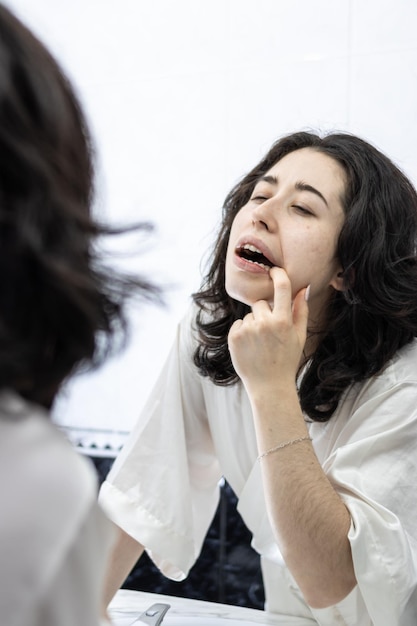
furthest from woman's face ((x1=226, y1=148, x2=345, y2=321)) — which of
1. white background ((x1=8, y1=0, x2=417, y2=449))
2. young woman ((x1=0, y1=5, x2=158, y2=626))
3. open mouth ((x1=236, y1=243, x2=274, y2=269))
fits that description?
young woman ((x1=0, y1=5, x2=158, y2=626))

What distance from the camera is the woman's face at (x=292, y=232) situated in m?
1.14

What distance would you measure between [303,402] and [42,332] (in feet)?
2.65

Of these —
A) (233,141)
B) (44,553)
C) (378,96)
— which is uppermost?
(44,553)

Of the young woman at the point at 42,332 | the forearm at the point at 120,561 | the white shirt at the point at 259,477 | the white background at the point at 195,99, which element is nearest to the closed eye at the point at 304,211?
the white shirt at the point at 259,477

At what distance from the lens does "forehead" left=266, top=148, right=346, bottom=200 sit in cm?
119

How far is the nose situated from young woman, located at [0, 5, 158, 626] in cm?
68

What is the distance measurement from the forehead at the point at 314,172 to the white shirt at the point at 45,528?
85cm

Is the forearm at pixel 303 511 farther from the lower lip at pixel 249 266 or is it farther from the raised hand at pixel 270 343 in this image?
the lower lip at pixel 249 266

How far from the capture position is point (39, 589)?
1.25ft

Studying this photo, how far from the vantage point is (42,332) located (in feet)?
1.48

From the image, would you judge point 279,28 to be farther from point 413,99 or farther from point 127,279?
point 127,279

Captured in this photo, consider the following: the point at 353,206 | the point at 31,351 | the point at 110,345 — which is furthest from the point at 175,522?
the point at 31,351

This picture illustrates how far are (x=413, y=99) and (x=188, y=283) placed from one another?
0.68 m

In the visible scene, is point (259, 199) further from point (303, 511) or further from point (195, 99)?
point (195, 99)
